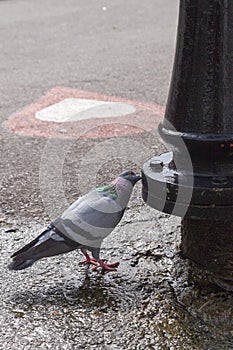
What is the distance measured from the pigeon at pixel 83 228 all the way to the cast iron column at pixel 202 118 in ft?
0.80

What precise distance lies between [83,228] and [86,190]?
123 cm

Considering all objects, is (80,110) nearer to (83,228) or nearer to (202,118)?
(83,228)

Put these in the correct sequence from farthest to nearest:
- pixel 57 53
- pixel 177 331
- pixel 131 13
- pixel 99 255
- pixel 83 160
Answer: pixel 131 13 → pixel 57 53 → pixel 83 160 → pixel 99 255 → pixel 177 331

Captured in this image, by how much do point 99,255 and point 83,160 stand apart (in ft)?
5.30

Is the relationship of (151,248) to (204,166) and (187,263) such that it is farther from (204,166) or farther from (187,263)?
(204,166)

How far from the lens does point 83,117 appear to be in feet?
19.2

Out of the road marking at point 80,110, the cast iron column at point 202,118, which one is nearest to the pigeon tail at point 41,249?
the cast iron column at point 202,118

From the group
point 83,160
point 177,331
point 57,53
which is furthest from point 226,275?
point 57,53

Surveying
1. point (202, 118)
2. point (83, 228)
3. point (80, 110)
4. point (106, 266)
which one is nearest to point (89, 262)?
point (106, 266)

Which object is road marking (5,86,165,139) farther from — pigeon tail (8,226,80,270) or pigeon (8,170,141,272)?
pigeon tail (8,226,80,270)

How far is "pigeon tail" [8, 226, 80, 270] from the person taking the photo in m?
2.97

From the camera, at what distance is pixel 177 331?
270 cm

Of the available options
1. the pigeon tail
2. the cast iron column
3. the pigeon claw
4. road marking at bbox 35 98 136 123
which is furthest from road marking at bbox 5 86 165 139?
the cast iron column

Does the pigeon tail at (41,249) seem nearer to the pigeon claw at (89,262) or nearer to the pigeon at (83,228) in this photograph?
the pigeon at (83,228)
